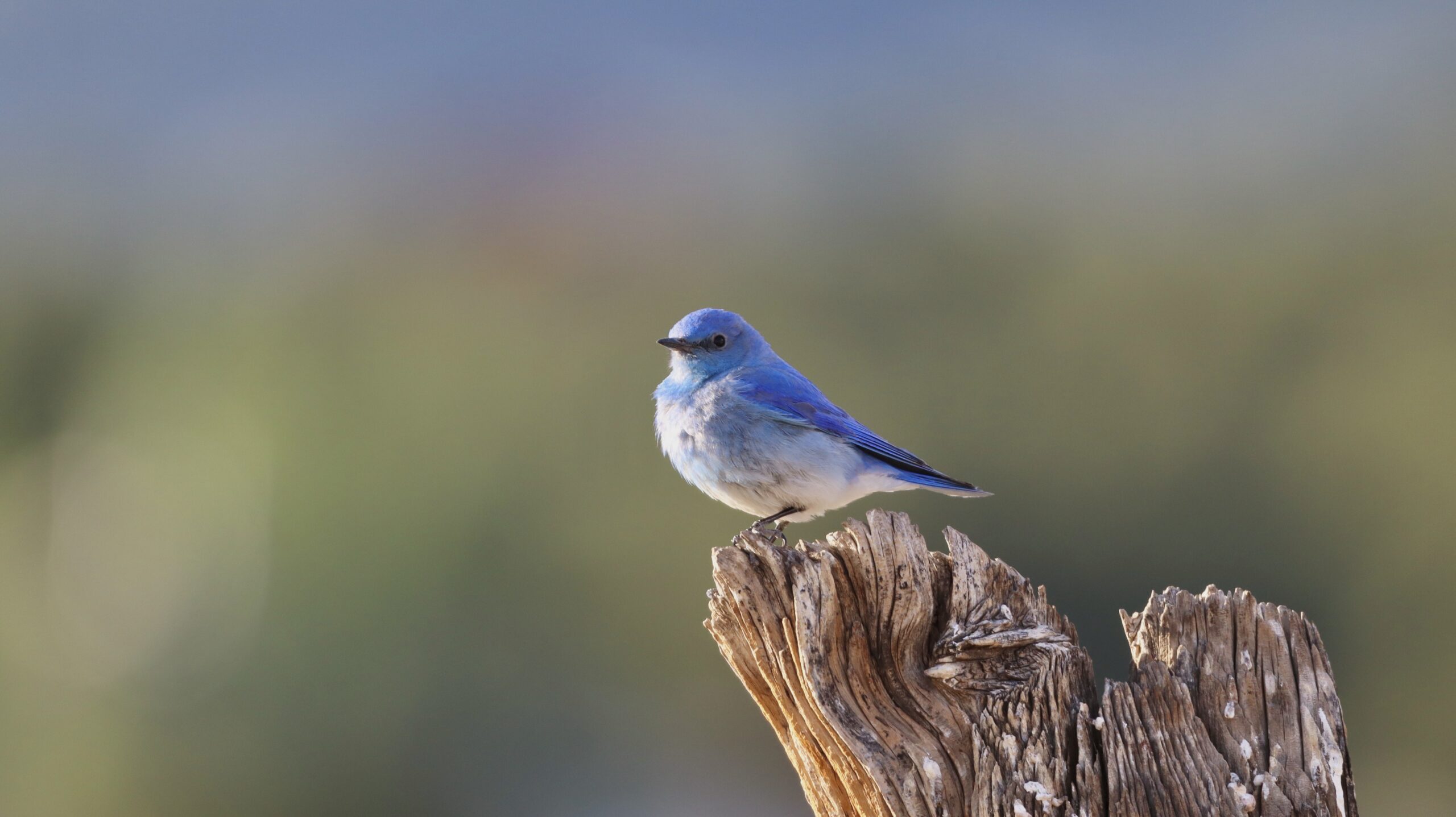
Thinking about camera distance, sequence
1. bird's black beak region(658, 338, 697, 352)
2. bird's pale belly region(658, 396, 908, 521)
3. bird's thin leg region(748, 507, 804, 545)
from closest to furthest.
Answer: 1. bird's thin leg region(748, 507, 804, 545)
2. bird's pale belly region(658, 396, 908, 521)
3. bird's black beak region(658, 338, 697, 352)

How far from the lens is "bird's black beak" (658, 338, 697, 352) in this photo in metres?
7.03

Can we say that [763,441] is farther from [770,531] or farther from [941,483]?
[941,483]

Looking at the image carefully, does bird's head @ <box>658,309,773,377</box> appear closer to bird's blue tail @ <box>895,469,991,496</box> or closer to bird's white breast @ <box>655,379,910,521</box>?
bird's white breast @ <box>655,379,910,521</box>

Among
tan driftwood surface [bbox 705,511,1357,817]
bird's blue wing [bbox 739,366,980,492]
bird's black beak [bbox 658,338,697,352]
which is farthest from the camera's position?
bird's black beak [bbox 658,338,697,352]

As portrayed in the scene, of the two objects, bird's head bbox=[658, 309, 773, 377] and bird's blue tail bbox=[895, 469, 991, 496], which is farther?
bird's head bbox=[658, 309, 773, 377]

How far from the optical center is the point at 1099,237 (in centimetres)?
2709

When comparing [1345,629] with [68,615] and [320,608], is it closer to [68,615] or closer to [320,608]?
[320,608]

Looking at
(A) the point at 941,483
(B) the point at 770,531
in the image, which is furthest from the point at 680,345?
(A) the point at 941,483

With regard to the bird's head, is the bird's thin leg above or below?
below

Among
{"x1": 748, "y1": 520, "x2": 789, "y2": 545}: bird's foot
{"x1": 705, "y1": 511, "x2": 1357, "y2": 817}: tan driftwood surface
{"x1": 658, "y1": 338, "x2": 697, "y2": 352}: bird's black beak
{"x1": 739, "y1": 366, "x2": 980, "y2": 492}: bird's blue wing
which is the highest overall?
{"x1": 658, "y1": 338, "x2": 697, "y2": 352}: bird's black beak

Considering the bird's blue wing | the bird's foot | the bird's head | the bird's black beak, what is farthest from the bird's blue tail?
the bird's black beak

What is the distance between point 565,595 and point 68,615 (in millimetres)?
8181

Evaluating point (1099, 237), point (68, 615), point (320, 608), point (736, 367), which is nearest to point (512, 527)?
point (320, 608)

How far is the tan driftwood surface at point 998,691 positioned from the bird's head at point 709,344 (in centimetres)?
239
